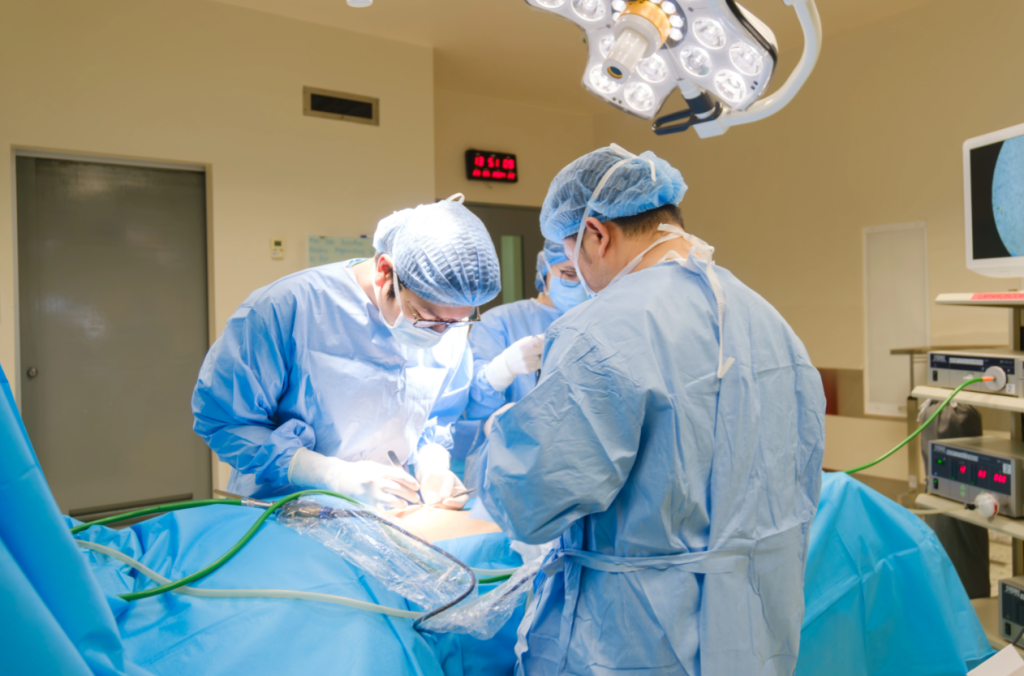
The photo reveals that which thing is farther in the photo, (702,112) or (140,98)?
(140,98)

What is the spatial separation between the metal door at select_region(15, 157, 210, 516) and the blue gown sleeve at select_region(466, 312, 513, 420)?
188cm

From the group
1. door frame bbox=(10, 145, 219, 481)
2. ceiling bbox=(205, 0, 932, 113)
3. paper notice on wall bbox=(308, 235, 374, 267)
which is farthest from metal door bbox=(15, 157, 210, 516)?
ceiling bbox=(205, 0, 932, 113)

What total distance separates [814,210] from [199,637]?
13.1ft

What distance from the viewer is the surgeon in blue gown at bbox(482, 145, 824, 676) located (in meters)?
0.93

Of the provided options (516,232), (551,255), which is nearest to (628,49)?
(551,255)

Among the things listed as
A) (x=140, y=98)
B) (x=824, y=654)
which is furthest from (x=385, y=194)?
(x=824, y=654)

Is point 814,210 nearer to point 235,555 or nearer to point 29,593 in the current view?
point 235,555

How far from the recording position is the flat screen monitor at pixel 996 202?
6.70ft

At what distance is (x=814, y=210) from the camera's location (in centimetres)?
392

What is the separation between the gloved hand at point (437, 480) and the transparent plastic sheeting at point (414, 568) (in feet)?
0.99

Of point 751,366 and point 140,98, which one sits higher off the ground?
point 140,98

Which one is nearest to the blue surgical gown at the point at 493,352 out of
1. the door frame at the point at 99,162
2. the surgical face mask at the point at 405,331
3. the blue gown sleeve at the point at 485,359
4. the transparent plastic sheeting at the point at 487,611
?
the blue gown sleeve at the point at 485,359

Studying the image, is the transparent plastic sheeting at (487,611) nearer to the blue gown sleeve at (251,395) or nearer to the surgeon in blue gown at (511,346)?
the surgeon in blue gown at (511,346)

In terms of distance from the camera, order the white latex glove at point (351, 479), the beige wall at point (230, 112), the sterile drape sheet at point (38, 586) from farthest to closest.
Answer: the beige wall at point (230, 112), the white latex glove at point (351, 479), the sterile drape sheet at point (38, 586)
